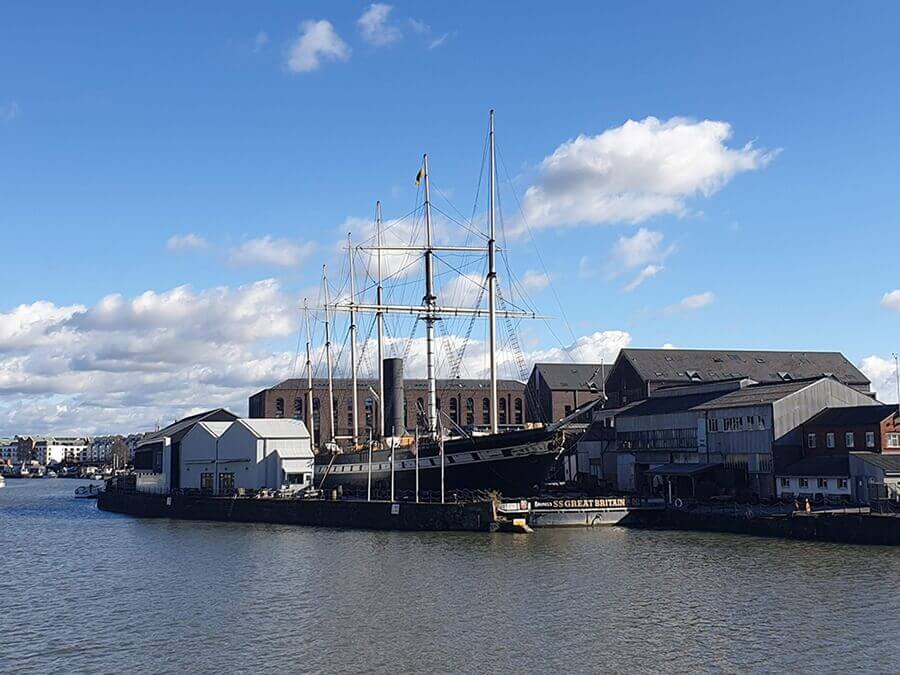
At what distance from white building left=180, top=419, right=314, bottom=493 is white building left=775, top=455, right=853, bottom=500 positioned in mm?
38717

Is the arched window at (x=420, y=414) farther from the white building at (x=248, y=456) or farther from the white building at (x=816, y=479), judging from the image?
the white building at (x=816, y=479)

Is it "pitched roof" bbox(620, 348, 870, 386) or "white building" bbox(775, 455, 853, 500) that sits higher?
"pitched roof" bbox(620, 348, 870, 386)

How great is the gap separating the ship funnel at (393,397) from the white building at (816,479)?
32.1 metres

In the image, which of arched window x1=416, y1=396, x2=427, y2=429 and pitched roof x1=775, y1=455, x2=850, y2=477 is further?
arched window x1=416, y1=396, x2=427, y2=429

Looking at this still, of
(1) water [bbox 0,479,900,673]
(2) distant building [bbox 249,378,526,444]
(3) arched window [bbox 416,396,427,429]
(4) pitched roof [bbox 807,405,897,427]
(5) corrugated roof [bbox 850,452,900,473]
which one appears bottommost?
(1) water [bbox 0,479,900,673]

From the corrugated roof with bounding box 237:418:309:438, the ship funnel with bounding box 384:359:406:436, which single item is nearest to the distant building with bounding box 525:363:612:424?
the ship funnel with bounding box 384:359:406:436

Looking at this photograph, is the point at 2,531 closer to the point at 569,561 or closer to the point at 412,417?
the point at 569,561

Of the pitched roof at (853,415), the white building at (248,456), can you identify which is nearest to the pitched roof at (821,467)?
the pitched roof at (853,415)

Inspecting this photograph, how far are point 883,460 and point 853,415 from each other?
6472mm

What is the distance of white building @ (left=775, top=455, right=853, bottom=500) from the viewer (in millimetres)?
61688

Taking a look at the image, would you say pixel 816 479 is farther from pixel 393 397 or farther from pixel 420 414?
pixel 420 414

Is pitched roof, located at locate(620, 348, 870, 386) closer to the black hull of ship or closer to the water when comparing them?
the black hull of ship

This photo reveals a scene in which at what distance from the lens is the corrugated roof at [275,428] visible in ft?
271

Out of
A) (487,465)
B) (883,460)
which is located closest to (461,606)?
(487,465)
